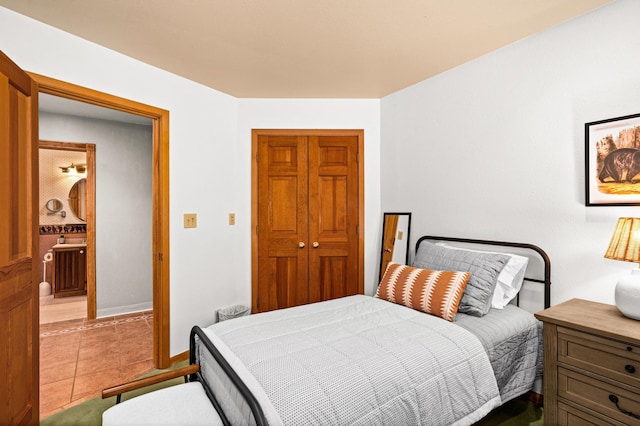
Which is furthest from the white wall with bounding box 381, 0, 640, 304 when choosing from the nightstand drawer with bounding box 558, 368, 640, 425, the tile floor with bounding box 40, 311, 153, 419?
the tile floor with bounding box 40, 311, 153, 419

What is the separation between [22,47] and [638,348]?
3671 millimetres

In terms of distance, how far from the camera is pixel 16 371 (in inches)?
69.9

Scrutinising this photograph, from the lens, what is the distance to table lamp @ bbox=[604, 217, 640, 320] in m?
1.62

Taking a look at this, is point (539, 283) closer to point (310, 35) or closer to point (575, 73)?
point (575, 73)

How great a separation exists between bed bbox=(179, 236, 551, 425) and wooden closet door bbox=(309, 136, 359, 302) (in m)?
1.08

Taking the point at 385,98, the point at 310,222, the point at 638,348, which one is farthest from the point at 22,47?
the point at 638,348

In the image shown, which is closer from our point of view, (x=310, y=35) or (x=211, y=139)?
(x=310, y=35)

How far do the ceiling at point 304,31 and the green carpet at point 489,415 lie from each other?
2516mm

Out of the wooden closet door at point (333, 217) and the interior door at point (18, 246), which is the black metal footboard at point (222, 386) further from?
the wooden closet door at point (333, 217)

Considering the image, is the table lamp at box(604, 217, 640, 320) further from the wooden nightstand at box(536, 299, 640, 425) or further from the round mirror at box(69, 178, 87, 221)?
the round mirror at box(69, 178, 87, 221)

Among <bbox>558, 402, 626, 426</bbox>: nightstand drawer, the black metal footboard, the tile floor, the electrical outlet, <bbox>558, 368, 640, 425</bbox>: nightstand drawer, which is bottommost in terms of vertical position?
the tile floor

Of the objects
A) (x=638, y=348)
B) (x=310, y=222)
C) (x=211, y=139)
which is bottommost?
(x=638, y=348)

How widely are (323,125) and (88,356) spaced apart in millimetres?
3211

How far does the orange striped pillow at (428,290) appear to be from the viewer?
6.82ft
